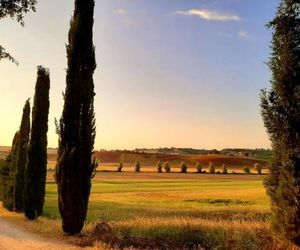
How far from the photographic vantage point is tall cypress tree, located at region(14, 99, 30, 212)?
93.4 feet

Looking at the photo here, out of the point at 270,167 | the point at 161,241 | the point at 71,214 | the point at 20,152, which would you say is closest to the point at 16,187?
the point at 20,152

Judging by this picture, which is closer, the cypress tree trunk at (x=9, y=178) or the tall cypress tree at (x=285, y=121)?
the tall cypress tree at (x=285, y=121)

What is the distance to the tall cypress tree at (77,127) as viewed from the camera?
16.7m

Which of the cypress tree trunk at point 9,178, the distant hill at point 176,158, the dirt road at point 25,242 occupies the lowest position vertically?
the dirt road at point 25,242

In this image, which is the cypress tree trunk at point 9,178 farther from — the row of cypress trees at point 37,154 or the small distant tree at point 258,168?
the small distant tree at point 258,168

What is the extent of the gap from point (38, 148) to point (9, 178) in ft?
26.1

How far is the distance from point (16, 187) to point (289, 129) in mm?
20395

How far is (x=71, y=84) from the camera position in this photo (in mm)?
17516

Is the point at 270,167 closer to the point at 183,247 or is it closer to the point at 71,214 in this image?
the point at 183,247

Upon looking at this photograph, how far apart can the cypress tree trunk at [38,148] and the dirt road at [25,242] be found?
19.9ft

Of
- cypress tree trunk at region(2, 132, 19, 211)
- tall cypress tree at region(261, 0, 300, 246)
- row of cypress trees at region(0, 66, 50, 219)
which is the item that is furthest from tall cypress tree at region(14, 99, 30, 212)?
tall cypress tree at region(261, 0, 300, 246)

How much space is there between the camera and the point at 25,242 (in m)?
15.2

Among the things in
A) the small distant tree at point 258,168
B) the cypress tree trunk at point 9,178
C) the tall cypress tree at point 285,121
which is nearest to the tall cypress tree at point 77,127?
the tall cypress tree at point 285,121

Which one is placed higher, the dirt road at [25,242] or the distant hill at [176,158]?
the distant hill at [176,158]
